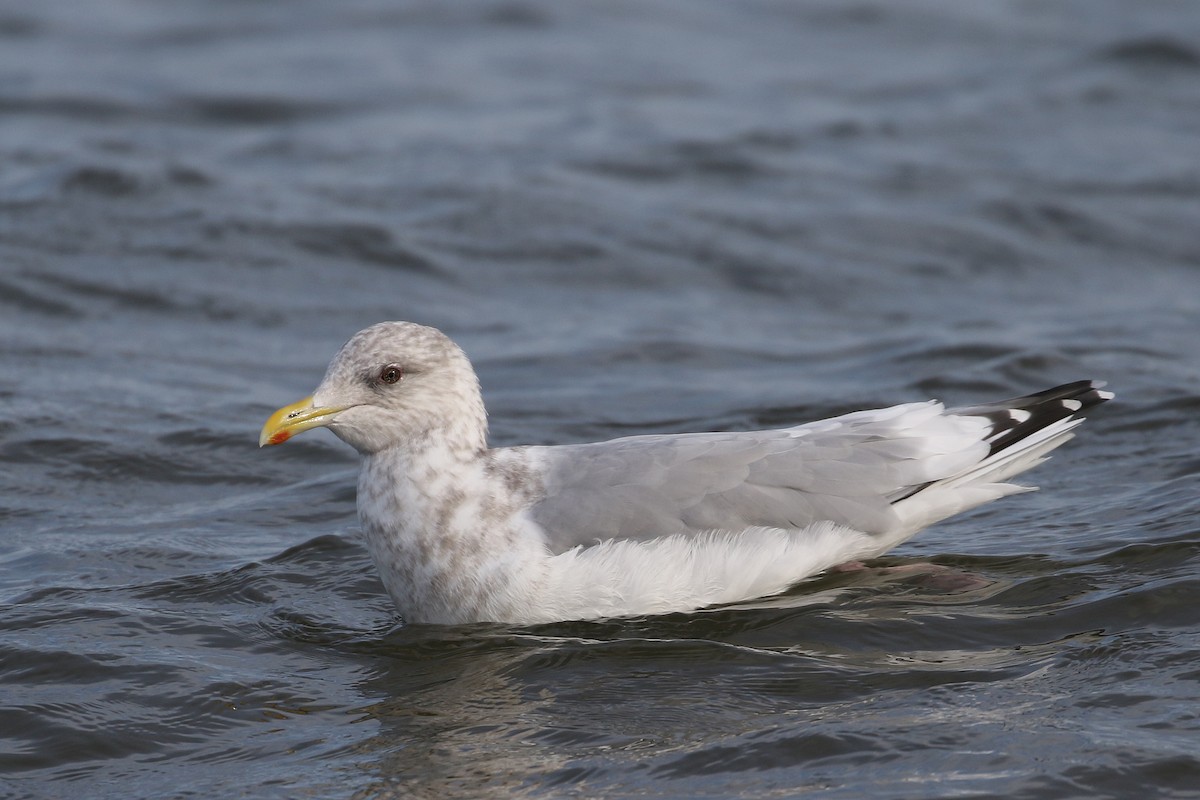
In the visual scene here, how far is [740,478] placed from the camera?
7023 mm

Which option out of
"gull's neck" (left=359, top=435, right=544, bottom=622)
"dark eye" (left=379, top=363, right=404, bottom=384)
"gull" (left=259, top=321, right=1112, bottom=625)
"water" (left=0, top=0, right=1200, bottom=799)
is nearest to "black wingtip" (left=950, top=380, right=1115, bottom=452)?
"gull" (left=259, top=321, right=1112, bottom=625)

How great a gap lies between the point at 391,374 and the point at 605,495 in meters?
1.09

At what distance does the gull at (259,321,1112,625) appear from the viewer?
6.89 m

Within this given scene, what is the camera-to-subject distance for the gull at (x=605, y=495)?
689 centimetres

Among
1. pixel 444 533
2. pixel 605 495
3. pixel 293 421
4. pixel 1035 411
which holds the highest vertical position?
pixel 293 421

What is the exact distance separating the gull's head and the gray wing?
1.42 feet

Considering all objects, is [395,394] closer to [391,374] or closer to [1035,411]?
[391,374]

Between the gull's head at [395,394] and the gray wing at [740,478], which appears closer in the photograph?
the gray wing at [740,478]

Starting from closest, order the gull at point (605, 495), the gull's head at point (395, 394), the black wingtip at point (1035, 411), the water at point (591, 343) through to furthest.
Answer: the water at point (591, 343)
the gull at point (605, 495)
the gull's head at point (395, 394)
the black wingtip at point (1035, 411)

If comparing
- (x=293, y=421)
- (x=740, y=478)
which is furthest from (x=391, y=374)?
(x=740, y=478)

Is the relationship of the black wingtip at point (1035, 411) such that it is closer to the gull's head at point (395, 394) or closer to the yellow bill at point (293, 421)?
the gull's head at point (395, 394)

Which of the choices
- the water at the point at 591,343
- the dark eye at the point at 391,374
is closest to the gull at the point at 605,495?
the dark eye at the point at 391,374

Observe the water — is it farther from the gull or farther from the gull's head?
the gull's head

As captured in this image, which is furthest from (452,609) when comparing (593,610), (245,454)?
(245,454)
